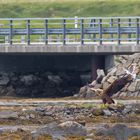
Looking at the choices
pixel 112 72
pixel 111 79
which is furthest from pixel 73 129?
pixel 112 72

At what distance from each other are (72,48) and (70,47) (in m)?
0.08

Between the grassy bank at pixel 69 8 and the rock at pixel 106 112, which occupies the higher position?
the grassy bank at pixel 69 8

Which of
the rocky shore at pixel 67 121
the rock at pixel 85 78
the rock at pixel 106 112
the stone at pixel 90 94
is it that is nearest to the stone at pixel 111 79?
the stone at pixel 90 94

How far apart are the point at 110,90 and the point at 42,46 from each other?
6437mm

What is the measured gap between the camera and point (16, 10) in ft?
221

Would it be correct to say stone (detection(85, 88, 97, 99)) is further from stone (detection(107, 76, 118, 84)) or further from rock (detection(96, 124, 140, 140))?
rock (detection(96, 124, 140, 140))

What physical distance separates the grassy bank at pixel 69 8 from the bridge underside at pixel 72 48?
23.5 metres

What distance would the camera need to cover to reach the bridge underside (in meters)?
39.3

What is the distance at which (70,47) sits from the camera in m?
39.8

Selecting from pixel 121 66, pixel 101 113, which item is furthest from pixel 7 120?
pixel 121 66

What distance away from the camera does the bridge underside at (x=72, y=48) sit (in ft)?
129

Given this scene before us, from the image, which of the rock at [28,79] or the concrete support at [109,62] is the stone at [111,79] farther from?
the rock at [28,79]

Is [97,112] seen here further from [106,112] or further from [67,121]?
[67,121]

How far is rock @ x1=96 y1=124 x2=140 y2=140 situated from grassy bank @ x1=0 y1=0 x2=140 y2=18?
3965cm
